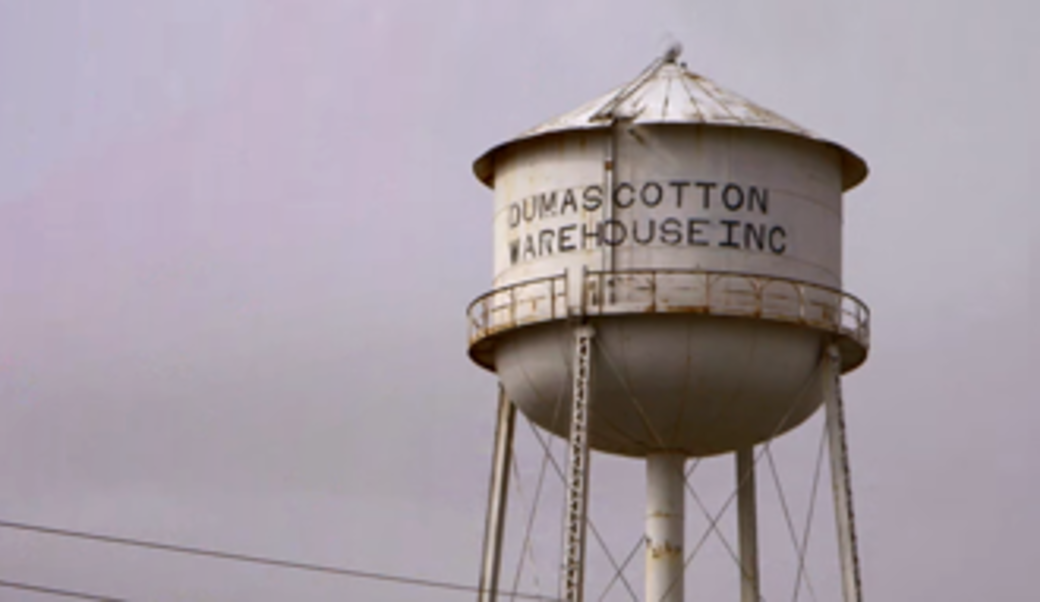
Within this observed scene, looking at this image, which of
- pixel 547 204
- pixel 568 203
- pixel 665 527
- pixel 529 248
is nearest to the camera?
pixel 568 203

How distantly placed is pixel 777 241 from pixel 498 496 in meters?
4.97

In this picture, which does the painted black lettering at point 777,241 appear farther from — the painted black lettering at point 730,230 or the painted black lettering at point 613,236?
the painted black lettering at point 613,236

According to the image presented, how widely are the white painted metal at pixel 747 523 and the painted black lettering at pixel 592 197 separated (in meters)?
4.02

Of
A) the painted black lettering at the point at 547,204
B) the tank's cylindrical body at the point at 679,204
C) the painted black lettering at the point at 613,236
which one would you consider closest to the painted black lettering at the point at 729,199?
the tank's cylindrical body at the point at 679,204

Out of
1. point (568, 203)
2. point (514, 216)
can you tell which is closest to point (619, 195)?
point (568, 203)

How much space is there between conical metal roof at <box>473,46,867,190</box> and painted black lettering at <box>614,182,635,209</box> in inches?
30.6

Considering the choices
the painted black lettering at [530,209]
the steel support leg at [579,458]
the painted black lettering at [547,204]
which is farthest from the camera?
the painted black lettering at [530,209]

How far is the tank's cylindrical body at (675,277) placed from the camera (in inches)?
1399

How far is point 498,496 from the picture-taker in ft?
125

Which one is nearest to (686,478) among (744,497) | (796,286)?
(744,497)

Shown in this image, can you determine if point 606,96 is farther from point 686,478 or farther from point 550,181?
point 686,478

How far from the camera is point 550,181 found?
36500 millimetres

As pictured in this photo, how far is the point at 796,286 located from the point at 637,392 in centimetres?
227

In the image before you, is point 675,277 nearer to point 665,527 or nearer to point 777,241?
point 777,241
